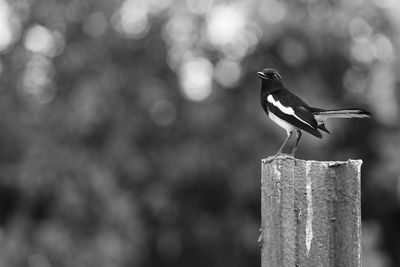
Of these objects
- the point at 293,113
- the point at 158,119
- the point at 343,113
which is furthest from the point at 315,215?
the point at 158,119

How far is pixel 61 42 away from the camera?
37.3ft

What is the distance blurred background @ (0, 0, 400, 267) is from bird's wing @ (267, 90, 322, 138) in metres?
5.82

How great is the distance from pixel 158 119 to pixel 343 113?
26.1ft

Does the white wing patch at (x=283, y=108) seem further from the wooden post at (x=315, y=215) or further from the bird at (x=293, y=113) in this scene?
the wooden post at (x=315, y=215)

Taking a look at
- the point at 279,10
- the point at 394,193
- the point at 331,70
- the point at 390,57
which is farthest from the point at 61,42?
the point at 394,193

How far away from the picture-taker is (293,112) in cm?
457

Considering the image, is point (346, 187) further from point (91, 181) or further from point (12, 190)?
point (12, 190)

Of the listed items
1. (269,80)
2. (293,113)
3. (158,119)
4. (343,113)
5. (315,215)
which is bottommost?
(315,215)

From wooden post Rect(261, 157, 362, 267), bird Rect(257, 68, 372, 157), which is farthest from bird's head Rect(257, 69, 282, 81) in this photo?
wooden post Rect(261, 157, 362, 267)

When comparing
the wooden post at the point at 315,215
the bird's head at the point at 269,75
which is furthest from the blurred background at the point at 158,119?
the wooden post at the point at 315,215

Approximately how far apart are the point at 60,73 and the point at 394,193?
5.88 meters

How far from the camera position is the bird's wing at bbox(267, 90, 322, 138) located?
14.9 feet

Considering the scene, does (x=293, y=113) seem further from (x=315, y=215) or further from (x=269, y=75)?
(x=315, y=215)

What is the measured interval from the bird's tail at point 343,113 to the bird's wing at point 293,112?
2.4 inches
